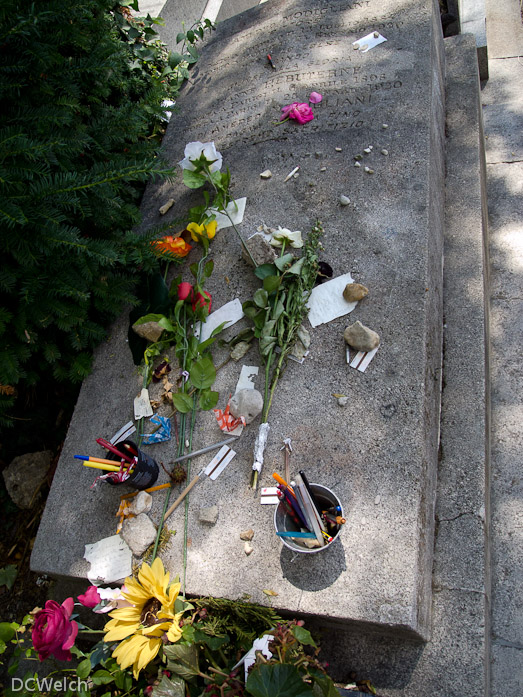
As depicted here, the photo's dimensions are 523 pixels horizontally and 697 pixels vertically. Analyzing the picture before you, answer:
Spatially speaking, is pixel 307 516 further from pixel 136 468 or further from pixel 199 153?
pixel 199 153

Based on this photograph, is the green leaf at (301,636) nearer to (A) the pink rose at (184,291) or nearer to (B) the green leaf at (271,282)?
(B) the green leaf at (271,282)

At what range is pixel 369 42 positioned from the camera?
3.11 meters

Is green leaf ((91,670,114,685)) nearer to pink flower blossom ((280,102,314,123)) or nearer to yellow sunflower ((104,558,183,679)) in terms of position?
yellow sunflower ((104,558,183,679))

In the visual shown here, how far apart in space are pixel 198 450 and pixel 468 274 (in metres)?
A: 1.61

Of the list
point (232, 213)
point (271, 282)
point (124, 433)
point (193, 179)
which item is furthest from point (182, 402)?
point (193, 179)

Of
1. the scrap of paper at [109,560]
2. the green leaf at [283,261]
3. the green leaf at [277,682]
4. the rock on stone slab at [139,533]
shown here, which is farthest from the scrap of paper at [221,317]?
the green leaf at [277,682]

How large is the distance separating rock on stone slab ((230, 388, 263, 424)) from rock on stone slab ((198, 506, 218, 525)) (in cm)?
37

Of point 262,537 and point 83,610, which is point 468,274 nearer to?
point 262,537

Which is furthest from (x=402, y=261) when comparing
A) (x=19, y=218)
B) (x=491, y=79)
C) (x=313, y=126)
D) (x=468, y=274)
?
(x=491, y=79)

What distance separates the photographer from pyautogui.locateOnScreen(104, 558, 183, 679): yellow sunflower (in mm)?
1673

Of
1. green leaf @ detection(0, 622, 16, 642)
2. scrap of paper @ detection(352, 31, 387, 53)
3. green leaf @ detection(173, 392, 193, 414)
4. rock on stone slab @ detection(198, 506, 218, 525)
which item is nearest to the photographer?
green leaf @ detection(0, 622, 16, 642)

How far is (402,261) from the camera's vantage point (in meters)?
2.32

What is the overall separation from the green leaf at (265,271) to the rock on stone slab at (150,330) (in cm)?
53

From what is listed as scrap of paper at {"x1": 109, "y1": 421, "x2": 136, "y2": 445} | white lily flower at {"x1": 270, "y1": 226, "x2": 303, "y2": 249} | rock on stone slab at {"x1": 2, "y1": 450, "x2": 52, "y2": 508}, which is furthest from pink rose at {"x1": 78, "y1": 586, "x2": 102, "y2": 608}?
white lily flower at {"x1": 270, "y1": 226, "x2": 303, "y2": 249}
